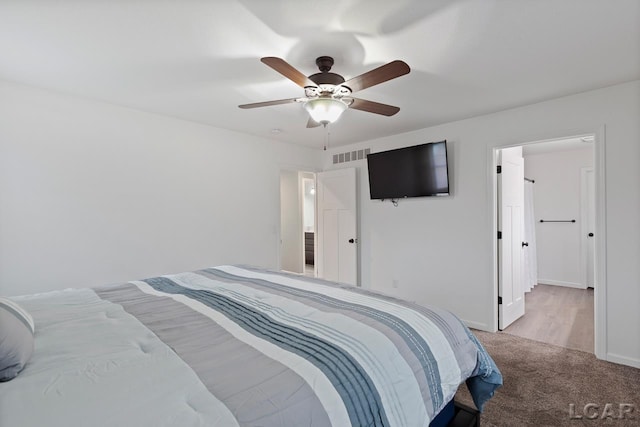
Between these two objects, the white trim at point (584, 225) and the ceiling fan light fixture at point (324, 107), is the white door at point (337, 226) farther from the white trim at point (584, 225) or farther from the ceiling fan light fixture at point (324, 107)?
the white trim at point (584, 225)

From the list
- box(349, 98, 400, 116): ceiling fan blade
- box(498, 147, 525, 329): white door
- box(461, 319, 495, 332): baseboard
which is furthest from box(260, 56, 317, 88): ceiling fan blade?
box(461, 319, 495, 332): baseboard

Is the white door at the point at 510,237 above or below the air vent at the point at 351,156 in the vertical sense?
below

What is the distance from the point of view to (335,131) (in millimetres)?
4191

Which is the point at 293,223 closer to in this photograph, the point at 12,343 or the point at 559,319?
the point at 559,319

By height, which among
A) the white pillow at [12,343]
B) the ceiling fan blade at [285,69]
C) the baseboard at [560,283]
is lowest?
the baseboard at [560,283]

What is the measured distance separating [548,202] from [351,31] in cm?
573

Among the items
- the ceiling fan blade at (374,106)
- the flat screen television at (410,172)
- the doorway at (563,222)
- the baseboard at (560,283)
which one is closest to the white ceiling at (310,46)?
the ceiling fan blade at (374,106)

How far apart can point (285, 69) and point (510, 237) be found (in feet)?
11.0

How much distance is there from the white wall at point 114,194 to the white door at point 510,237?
3.01 meters

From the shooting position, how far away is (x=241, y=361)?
1.06 meters

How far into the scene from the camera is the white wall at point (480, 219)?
2686 millimetres

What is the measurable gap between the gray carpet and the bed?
24.1 inches

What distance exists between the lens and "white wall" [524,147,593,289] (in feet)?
18.0

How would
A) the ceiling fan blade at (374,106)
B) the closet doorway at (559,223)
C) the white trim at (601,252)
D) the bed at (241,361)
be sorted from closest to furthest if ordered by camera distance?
the bed at (241,361), the ceiling fan blade at (374,106), the white trim at (601,252), the closet doorway at (559,223)
